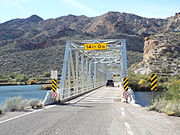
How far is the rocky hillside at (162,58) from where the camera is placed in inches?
3285

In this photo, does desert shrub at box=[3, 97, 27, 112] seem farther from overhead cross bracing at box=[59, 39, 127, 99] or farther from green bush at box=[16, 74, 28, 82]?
green bush at box=[16, 74, 28, 82]

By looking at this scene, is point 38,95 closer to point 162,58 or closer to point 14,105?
point 14,105

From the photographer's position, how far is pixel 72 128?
8.53 m

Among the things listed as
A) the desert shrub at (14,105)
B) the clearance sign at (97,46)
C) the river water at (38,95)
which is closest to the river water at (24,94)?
the river water at (38,95)

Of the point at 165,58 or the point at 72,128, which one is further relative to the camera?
the point at 165,58

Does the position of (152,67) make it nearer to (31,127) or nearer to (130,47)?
(130,47)

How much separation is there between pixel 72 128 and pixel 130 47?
124m

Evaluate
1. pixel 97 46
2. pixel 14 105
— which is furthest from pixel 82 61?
pixel 14 105

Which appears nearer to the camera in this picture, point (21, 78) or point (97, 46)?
point (97, 46)

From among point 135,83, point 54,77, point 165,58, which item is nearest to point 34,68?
point 135,83

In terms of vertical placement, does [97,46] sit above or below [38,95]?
above

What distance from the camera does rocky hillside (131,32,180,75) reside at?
83.4 m

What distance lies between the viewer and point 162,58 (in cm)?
9131

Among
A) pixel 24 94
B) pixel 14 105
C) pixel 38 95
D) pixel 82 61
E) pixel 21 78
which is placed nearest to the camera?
pixel 14 105
